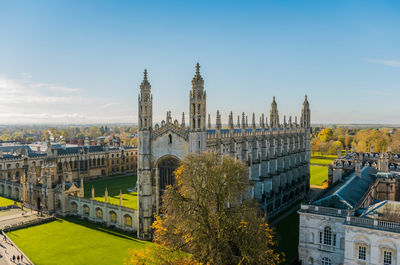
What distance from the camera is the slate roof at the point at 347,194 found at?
2628cm

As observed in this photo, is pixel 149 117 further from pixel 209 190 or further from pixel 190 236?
pixel 190 236

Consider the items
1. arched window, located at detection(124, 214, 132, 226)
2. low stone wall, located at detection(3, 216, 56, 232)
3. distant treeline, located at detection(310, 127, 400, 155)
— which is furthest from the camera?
distant treeline, located at detection(310, 127, 400, 155)

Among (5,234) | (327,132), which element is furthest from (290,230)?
(327,132)

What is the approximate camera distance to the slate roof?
26.3 meters

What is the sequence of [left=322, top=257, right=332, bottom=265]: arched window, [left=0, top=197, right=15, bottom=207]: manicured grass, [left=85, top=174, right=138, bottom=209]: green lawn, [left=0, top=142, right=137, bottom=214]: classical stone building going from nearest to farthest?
1. [left=322, top=257, right=332, bottom=265]: arched window
2. [left=0, top=142, right=137, bottom=214]: classical stone building
3. [left=0, top=197, right=15, bottom=207]: manicured grass
4. [left=85, top=174, right=138, bottom=209]: green lawn

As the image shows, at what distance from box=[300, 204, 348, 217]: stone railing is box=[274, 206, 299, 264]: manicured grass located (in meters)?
4.76

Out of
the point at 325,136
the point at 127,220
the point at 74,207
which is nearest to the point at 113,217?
the point at 127,220

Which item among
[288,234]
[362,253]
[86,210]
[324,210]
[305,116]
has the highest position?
[305,116]

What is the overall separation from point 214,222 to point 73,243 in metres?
19.4

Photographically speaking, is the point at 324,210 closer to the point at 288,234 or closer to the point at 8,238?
the point at 288,234

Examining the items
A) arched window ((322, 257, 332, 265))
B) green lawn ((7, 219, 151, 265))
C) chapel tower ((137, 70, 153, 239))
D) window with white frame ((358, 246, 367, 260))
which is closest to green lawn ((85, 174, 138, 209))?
green lawn ((7, 219, 151, 265))

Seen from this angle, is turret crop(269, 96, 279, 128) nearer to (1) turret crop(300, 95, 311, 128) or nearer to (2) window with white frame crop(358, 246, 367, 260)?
(1) turret crop(300, 95, 311, 128)

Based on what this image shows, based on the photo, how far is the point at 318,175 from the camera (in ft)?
239

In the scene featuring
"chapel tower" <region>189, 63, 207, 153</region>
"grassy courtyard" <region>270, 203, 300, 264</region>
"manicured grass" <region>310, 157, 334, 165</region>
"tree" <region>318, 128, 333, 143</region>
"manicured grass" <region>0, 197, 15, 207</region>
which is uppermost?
"chapel tower" <region>189, 63, 207, 153</region>
